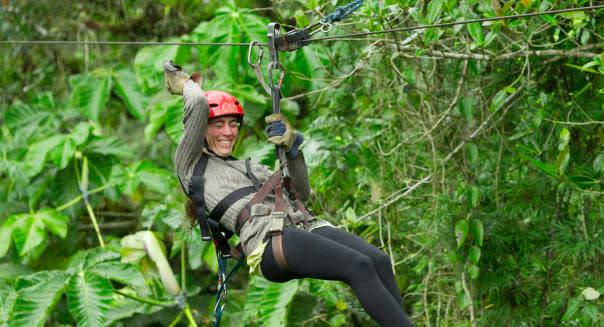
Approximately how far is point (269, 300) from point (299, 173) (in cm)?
166

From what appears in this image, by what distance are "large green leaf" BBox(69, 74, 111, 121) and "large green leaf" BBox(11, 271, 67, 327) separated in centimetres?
130

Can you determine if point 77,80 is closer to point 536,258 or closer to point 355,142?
point 355,142

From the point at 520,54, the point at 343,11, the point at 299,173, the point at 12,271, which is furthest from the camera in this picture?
the point at 12,271

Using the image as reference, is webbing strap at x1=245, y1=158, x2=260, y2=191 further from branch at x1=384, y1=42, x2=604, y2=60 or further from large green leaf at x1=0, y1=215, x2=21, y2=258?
large green leaf at x1=0, y1=215, x2=21, y2=258

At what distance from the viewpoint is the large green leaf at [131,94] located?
5.30 meters

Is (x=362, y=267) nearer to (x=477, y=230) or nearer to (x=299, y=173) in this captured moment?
(x=299, y=173)

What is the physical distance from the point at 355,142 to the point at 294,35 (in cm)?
142

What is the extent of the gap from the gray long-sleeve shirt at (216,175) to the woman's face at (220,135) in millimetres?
68

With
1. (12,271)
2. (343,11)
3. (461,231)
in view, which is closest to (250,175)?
(343,11)

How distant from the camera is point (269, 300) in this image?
424 centimetres

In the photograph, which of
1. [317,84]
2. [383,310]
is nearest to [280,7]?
[317,84]

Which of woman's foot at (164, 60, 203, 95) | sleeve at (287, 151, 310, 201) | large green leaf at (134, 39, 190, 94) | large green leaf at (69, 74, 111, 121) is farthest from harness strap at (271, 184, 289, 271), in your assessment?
large green leaf at (69, 74, 111, 121)

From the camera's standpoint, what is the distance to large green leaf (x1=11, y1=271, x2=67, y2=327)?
4.44 m

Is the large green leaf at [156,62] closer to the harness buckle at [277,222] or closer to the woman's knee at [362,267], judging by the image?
the harness buckle at [277,222]
